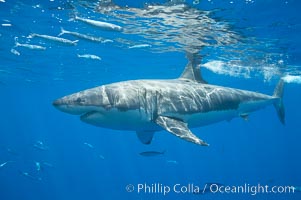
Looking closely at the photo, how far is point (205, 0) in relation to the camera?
1090 cm

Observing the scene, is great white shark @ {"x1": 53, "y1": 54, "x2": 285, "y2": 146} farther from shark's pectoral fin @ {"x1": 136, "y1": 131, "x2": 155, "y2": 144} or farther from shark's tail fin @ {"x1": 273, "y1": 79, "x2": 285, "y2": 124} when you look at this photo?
shark's tail fin @ {"x1": 273, "y1": 79, "x2": 285, "y2": 124}

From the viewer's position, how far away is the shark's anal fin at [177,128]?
19.2ft

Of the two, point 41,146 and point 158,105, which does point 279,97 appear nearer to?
point 158,105

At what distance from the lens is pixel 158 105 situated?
703 cm

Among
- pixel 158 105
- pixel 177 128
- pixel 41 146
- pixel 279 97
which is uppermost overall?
pixel 158 105

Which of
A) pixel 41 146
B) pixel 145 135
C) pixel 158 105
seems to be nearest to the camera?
pixel 158 105

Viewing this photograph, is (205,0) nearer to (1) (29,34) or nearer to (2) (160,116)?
(2) (160,116)

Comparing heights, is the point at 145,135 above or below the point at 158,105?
below

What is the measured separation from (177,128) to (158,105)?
36.7 inches

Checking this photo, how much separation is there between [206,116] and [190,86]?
3.53 feet

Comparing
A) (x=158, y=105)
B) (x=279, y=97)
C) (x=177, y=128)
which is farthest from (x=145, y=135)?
(x=279, y=97)

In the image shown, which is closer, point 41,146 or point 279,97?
point 279,97

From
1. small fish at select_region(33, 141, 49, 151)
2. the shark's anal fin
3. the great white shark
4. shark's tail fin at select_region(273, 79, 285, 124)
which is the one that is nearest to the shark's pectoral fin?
the great white shark

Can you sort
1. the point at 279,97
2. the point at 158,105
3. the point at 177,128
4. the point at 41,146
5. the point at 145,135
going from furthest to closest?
the point at 41,146
the point at 279,97
the point at 145,135
the point at 158,105
the point at 177,128
